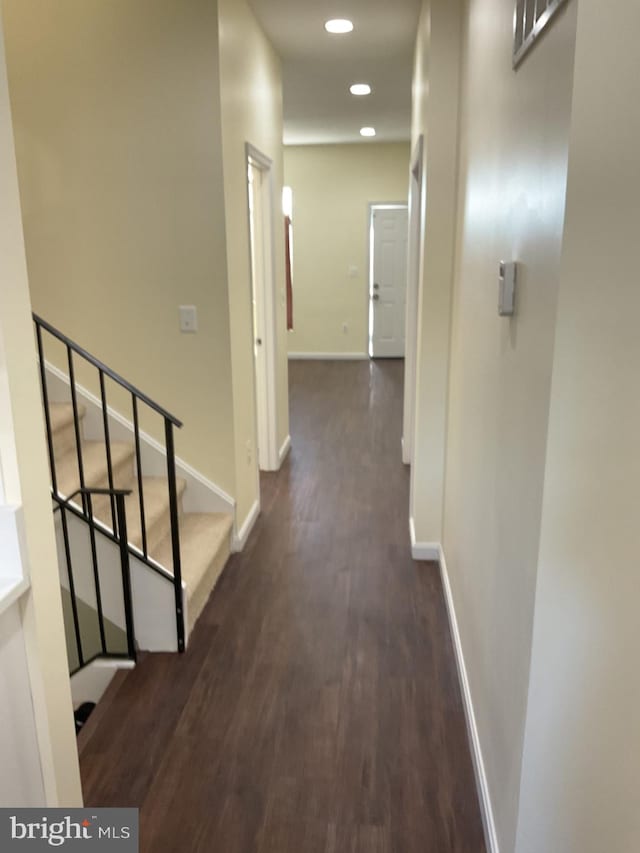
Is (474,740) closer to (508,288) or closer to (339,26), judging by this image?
(508,288)

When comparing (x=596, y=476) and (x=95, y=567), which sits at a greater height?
(x=596, y=476)

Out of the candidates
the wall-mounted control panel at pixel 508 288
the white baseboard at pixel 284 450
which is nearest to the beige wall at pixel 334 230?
the white baseboard at pixel 284 450

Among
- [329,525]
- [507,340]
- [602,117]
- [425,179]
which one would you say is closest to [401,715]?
[507,340]

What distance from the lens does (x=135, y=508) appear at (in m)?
3.18

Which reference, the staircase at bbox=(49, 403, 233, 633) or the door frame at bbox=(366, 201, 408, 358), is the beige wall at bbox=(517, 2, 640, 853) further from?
the door frame at bbox=(366, 201, 408, 358)

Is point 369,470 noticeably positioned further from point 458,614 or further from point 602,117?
point 602,117

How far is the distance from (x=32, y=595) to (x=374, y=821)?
119 centimetres

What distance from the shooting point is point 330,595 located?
10.5 ft

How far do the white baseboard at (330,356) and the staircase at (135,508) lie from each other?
6152 millimetres

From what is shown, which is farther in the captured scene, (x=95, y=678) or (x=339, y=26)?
(x=339, y=26)

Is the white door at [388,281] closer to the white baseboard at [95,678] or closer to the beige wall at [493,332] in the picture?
the beige wall at [493,332]

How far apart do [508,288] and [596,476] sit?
2.06 feet
